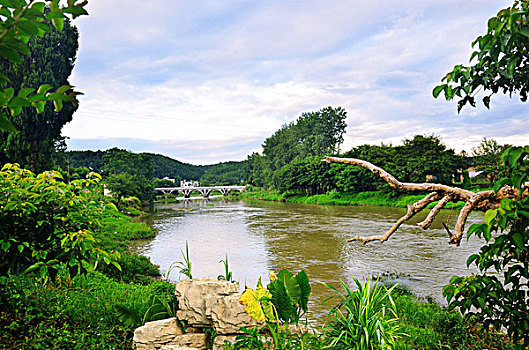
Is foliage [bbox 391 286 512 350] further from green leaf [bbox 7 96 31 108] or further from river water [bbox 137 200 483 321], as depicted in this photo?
green leaf [bbox 7 96 31 108]

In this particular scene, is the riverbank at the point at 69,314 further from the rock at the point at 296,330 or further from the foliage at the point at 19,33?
the foliage at the point at 19,33

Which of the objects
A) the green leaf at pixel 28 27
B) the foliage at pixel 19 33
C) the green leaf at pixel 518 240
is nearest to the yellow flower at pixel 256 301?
the green leaf at pixel 518 240

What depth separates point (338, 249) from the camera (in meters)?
11.0

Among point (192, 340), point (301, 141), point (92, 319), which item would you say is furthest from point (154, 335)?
point (301, 141)

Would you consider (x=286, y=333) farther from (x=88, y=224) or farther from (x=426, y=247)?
(x=426, y=247)

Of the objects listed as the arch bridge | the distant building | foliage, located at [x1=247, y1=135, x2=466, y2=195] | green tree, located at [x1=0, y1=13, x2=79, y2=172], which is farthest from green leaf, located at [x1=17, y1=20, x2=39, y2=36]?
the distant building

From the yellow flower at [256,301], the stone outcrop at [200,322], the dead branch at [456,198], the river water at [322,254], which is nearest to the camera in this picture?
the yellow flower at [256,301]

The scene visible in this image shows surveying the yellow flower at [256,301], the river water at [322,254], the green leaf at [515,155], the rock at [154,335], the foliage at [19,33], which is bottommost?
the river water at [322,254]

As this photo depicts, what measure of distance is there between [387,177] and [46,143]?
17.6 meters

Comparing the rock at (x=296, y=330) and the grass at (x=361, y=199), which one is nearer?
the rock at (x=296, y=330)

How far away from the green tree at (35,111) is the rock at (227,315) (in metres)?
14.8

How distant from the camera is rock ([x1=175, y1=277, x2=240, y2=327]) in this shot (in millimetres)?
3266

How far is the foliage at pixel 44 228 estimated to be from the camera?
107 inches

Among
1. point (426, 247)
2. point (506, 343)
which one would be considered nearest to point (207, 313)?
point (506, 343)
